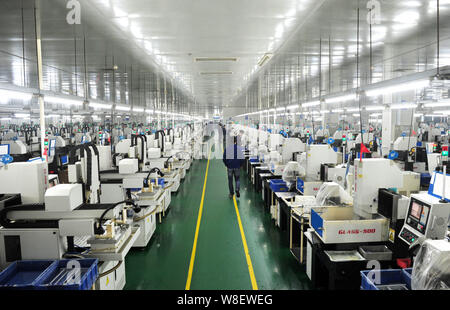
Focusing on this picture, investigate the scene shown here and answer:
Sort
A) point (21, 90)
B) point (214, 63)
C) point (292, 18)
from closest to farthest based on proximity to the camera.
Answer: point (21, 90) → point (292, 18) → point (214, 63)

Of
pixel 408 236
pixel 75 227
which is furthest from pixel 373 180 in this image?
pixel 75 227

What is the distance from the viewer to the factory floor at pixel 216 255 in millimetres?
4219

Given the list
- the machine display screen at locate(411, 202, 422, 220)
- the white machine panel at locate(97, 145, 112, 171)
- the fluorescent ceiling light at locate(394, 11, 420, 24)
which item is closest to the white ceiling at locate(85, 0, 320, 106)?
the fluorescent ceiling light at locate(394, 11, 420, 24)

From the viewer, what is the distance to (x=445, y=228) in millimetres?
2656

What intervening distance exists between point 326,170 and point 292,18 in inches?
119

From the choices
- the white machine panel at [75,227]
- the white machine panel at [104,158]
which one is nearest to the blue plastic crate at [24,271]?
the white machine panel at [75,227]

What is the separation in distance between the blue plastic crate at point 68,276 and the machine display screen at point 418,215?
316 centimetres

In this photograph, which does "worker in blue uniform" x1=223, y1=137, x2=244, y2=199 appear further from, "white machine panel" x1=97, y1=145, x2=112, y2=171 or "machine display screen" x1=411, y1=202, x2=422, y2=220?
"machine display screen" x1=411, y1=202, x2=422, y2=220

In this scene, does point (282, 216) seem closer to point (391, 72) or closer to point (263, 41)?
point (263, 41)

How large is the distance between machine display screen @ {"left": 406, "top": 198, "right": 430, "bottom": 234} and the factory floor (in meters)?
1.80

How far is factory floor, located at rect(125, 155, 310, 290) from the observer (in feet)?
13.8

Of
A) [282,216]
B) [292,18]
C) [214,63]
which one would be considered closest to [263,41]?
[292,18]

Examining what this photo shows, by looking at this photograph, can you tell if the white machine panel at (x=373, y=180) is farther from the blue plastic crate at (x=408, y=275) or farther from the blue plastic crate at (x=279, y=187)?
the blue plastic crate at (x=279, y=187)

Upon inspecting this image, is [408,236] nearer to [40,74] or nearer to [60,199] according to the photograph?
[60,199]
